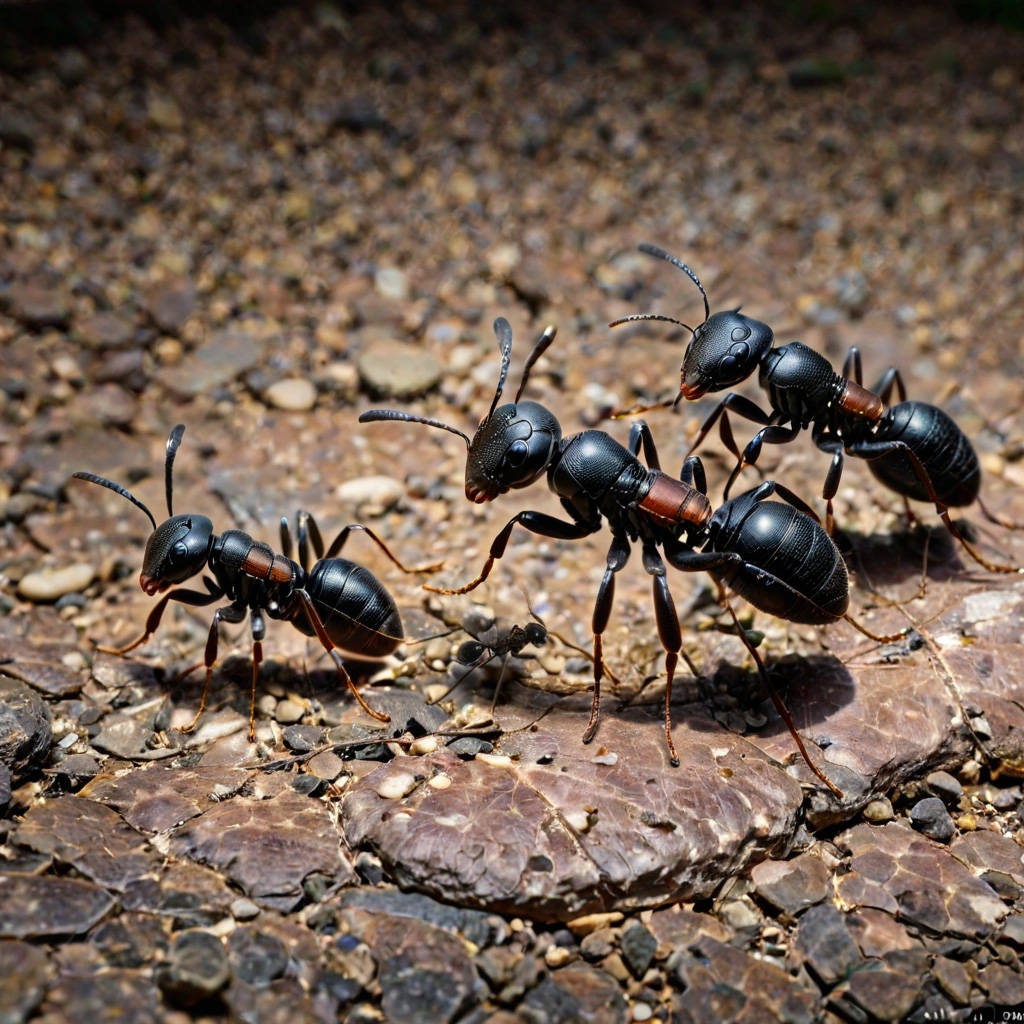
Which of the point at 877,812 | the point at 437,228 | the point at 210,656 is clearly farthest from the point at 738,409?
the point at 437,228

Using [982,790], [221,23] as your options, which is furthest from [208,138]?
[982,790]

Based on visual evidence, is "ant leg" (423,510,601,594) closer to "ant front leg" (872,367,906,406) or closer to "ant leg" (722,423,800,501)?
"ant leg" (722,423,800,501)

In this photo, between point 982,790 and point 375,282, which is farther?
point 375,282

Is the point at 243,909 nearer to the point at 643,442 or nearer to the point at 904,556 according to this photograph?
the point at 643,442

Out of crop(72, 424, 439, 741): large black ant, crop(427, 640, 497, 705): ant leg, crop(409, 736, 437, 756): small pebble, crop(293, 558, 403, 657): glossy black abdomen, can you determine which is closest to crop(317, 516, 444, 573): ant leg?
crop(72, 424, 439, 741): large black ant

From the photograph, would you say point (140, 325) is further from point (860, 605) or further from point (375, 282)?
point (860, 605)

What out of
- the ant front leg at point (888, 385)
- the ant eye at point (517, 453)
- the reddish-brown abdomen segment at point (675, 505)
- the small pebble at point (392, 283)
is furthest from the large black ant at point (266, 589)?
the ant front leg at point (888, 385)

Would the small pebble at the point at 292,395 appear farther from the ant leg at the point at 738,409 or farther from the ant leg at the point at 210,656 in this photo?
the ant leg at the point at 738,409
